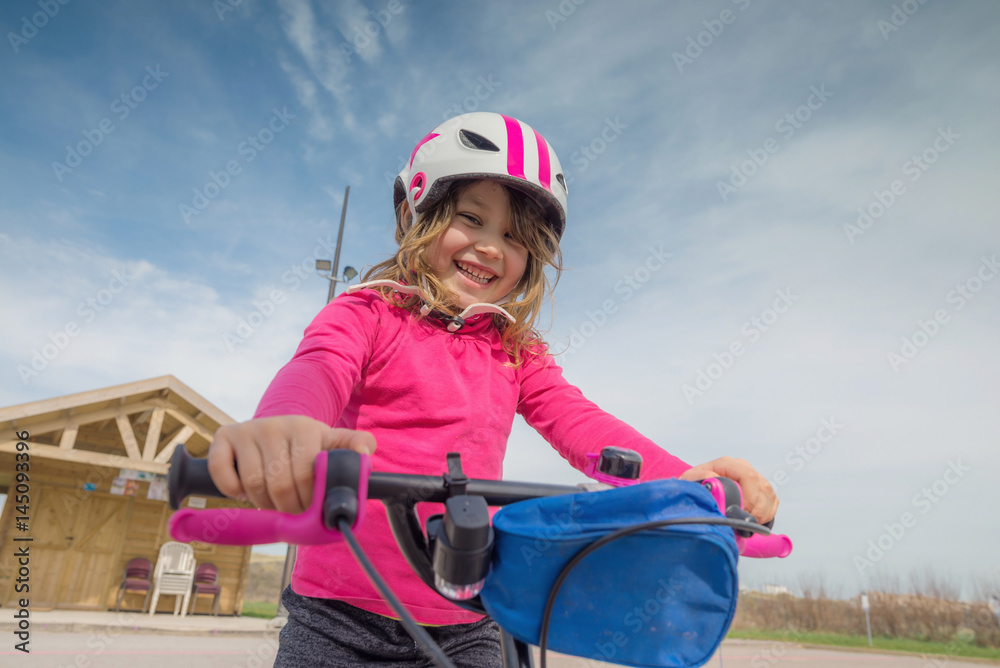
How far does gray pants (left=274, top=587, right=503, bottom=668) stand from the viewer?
1.54 meters

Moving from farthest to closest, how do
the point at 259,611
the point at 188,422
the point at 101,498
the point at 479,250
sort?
the point at 259,611 → the point at 101,498 → the point at 188,422 → the point at 479,250

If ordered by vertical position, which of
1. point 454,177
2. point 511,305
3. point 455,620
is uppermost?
point 454,177

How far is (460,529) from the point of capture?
0.80 metres

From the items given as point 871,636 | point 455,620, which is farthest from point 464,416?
point 871,636

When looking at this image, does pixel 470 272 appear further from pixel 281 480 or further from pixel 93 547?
pixel 93 547

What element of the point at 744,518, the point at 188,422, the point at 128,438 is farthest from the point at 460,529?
the point at 188,422

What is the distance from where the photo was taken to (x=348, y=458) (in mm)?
752

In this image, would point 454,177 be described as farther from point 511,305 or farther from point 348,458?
point 348,458

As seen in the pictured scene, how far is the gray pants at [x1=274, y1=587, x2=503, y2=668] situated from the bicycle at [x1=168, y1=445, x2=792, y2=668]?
2.32ft

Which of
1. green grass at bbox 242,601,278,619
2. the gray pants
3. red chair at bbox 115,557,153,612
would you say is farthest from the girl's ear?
green grass at bbox 242,601,278,619

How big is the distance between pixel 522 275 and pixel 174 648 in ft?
31.4

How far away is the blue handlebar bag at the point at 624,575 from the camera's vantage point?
803 mm

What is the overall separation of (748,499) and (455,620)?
2.94ft

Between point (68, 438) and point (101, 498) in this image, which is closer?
point (68, 438)
